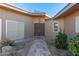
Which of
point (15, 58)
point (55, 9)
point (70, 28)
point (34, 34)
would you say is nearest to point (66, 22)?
point (70, 28)

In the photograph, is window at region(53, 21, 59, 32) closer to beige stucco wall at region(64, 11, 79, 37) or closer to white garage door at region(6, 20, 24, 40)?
beige stucco wall at region(64, 11, 79, 37)

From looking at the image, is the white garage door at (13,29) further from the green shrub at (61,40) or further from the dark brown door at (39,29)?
the green shrub at (61,40)

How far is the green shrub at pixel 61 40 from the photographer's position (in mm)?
10428

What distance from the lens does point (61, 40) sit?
10.8 meters

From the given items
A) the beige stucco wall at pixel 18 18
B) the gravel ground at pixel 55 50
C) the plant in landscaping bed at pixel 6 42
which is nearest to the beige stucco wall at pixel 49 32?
the gravel ground at pixel 55 50

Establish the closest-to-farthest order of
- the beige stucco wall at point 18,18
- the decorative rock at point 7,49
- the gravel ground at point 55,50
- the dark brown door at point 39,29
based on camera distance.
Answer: the decorative rock at point 7,49 < the gravel ground at point 55,50 < the dark brown door at point 39,29 < the beige stucco wall at point 18,18

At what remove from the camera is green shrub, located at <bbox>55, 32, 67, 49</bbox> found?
10.4 metres

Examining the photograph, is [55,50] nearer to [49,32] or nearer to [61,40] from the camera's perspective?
[61,40]

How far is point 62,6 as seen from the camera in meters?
10.2

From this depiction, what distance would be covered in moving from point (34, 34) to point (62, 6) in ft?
9.86

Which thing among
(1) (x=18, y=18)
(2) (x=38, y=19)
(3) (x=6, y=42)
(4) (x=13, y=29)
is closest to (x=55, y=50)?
(2) (x=38, y=19)

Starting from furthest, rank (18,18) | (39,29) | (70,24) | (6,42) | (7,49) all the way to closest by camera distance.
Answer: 1. (70,24)
2. (18,18)
3. (39,29)
4. (6,42)
5. (7,49)

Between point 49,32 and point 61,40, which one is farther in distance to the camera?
point 49,32

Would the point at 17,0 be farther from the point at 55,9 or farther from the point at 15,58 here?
the point at 55,9
